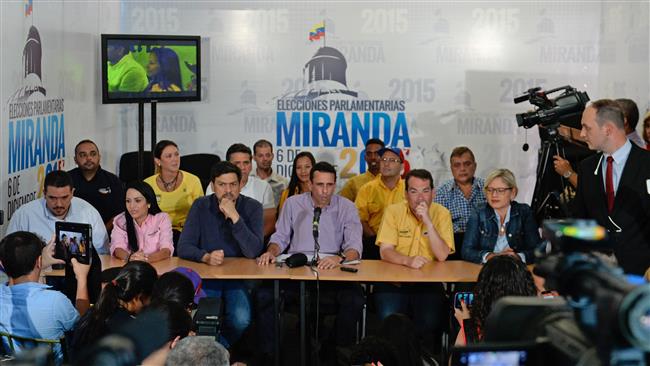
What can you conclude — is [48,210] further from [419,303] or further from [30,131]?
[419,303]

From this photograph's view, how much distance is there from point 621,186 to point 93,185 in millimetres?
3920

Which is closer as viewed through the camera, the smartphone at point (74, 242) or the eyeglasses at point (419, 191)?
the smartphone at point (74, 242)

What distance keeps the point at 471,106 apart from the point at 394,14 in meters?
1.16

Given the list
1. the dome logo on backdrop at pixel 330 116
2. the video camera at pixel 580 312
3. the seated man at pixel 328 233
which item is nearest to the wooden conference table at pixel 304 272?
the seated man at pixel 328 233

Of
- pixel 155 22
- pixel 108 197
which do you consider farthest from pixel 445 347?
pixel 155 22

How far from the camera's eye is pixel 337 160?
8.84m

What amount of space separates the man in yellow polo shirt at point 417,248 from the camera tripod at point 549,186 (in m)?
1.37

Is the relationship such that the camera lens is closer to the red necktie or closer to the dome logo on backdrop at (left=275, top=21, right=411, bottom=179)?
the red necktie

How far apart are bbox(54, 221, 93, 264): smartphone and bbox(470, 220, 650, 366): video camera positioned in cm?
323

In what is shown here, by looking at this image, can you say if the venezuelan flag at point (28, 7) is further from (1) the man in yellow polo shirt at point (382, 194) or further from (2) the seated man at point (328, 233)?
(1) the man in yellow polo shirt at point (382, 194)

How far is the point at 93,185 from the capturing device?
6.89 metres

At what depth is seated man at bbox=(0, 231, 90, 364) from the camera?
383 cm

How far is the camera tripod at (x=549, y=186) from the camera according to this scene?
22.2ft

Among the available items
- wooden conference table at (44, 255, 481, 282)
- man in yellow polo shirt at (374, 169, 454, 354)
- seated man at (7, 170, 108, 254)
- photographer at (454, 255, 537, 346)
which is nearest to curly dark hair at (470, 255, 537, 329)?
photographer at (454, 255, 537, 346)
